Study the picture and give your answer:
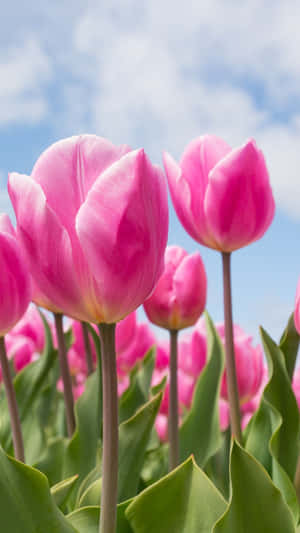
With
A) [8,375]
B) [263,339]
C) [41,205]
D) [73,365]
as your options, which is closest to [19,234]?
[41,205]

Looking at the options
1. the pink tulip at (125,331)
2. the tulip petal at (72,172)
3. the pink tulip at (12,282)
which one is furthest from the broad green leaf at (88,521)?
the pink tulip at (125,331)

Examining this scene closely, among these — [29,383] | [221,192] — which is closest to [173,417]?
[221,192]

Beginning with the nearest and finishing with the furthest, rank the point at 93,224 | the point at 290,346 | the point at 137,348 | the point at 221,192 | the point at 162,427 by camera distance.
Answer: the point at 93,224 → the point at 221,192 → the point at 290,346 → the point at 137,348 → the point at 162,427

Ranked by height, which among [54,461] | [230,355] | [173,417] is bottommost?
[54,461]

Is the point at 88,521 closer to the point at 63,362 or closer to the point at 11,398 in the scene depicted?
the point at 11,398

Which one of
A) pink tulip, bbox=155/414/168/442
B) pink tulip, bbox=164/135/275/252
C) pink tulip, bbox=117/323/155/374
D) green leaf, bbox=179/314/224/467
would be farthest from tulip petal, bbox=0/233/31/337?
pink tulip, bbox=155/414/168/442

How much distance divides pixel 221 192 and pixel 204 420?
1.66ft

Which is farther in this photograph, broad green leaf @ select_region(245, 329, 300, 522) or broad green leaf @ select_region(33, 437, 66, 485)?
broad green leaf @ select_region(33, 437, 66, 485)

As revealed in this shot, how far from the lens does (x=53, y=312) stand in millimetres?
937

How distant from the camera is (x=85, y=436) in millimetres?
1058

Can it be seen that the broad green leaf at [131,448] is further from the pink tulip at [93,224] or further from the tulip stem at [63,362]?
the pink tulip at [93,224]

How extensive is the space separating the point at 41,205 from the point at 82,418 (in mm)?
651

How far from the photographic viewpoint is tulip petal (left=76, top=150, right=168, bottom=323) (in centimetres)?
51

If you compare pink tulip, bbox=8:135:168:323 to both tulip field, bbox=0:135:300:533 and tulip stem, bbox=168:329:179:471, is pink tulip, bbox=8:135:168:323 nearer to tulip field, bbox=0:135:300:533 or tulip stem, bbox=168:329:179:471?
tulip field, bbox=0:135:300:533
